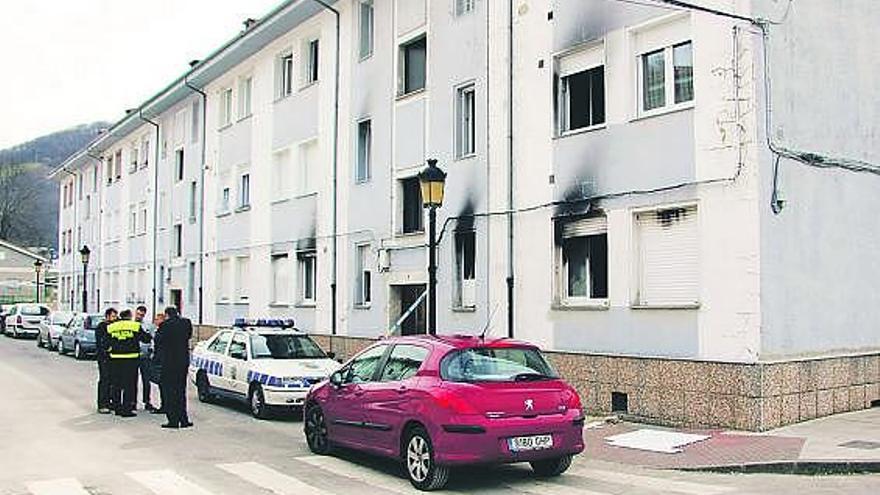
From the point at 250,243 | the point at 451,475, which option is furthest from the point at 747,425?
the point at 250,243

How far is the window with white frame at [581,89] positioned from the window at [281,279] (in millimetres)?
11798

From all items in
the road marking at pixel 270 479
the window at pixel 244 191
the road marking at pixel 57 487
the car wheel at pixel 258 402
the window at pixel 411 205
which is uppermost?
the window at pixel 244 191

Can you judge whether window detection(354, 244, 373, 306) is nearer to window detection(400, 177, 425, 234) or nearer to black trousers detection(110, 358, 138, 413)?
window detection(400, 177, 425, 234)

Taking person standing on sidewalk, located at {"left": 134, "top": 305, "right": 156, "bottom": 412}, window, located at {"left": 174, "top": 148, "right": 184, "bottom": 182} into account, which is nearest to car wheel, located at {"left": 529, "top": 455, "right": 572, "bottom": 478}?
person standing on sidewalk, located at {"left": 134, "top": 305, "right": 156, "bottom": 412}

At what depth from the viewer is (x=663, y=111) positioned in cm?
1427

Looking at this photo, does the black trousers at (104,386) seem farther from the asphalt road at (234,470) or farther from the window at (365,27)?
the window at (365,27)

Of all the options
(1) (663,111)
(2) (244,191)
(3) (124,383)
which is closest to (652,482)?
(1) (663,111)

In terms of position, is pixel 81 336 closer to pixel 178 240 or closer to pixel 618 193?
pixel 178 240

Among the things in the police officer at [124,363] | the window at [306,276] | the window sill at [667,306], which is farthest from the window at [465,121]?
the window at [306,276]

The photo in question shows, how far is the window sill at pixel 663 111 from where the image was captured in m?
13.9

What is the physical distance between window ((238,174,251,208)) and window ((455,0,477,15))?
38.8 ft

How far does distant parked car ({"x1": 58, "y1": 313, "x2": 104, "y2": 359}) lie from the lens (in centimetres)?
2880

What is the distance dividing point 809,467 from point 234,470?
636 cm

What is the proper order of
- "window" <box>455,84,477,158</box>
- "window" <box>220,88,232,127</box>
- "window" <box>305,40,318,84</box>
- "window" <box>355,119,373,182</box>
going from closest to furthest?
"window" <box>455,84,477,158</box> → "window" <box>355,119,373,182</box> → "window" <box>305,40,318,84</box> → "window" <box>220,88,232,127</box>
